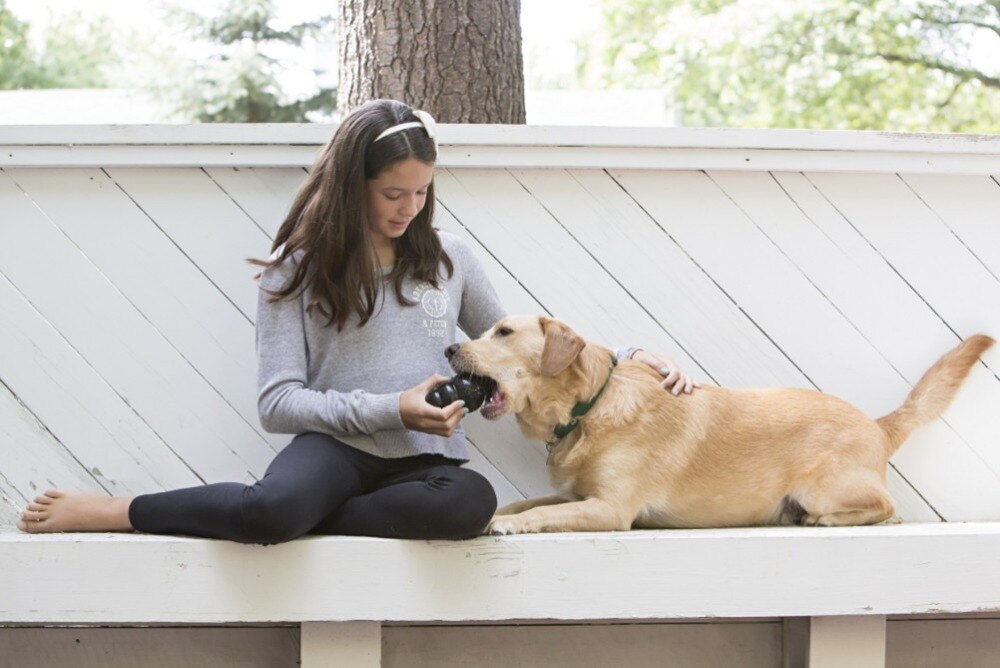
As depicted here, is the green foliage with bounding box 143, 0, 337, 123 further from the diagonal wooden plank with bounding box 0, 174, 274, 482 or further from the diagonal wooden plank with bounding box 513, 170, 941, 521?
the diagonal wooden plank with bounding box 513, 170, 941, 521

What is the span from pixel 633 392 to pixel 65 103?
14.9 metres

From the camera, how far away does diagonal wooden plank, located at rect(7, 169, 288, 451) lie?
2.67 m

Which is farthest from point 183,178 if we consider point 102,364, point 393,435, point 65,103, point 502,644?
point 65,103

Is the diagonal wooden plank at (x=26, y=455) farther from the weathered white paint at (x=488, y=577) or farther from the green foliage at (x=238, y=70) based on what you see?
the green foliage at (x=238, y=70)

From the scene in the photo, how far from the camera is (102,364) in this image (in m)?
2.68

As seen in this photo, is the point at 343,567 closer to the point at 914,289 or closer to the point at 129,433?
the point at 129,433

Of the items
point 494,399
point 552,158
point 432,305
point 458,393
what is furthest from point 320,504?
point 552,158

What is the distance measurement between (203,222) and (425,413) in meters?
0.91

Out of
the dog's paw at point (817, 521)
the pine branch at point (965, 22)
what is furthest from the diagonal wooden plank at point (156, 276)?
the pine branch at point (965, 22)

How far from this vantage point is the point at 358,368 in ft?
8.23

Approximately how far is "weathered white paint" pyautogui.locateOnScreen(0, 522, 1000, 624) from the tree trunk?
1570 mm

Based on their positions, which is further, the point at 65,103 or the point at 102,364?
the point at 65,103

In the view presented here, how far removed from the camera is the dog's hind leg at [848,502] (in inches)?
99.8

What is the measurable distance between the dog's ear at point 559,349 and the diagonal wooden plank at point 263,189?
2.59 ft
